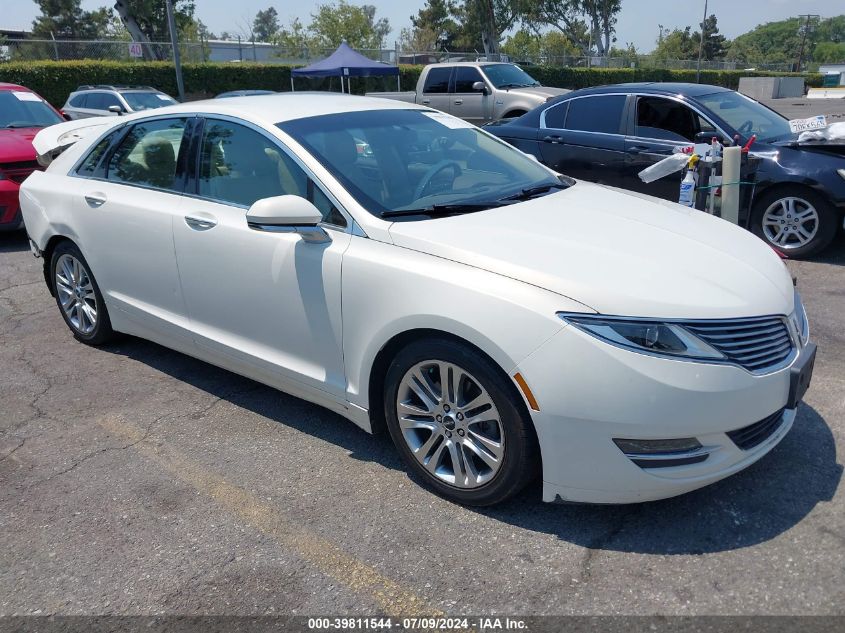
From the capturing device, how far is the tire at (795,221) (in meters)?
6.44

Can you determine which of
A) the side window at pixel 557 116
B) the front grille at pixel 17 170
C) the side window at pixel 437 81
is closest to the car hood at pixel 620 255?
the side window at pixel 557 116

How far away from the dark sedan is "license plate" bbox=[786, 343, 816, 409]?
13.1 feet

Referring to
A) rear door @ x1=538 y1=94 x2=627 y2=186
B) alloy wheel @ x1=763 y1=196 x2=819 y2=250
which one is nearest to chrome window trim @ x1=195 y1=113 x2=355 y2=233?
rear door @ x1=538 y1=94 x2=627 y2=186

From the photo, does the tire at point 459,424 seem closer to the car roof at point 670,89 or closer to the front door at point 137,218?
the front door at point 137,218

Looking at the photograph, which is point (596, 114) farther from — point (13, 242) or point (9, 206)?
point (13, 242)

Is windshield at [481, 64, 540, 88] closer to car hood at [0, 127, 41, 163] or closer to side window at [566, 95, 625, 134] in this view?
side window at [566, 95, 625, 134]

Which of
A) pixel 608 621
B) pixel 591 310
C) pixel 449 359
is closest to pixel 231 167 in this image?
pixel 449 359

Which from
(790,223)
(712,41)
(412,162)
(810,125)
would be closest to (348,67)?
(810,125)

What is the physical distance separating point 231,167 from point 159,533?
1.90 metres

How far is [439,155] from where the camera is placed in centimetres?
391

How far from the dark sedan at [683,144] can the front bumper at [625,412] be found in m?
4.35

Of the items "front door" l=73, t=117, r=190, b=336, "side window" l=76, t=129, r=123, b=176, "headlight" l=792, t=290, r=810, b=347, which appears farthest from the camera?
"side window" l=76, t=129, r=123, b=176

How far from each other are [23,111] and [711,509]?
941 centimetres

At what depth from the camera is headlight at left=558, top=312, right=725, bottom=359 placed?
2.63 m
